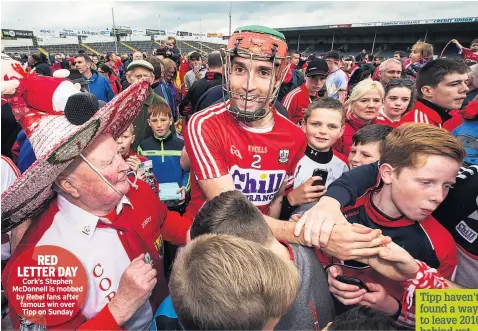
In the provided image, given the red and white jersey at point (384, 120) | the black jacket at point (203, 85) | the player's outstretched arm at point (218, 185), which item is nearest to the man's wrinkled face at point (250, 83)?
the player's outstretched arm at point (218, 185)

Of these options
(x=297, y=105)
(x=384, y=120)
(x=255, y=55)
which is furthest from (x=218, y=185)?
(x=297, y=105)

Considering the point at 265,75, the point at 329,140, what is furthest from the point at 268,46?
the point at 329,140

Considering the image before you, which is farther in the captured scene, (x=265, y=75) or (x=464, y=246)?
(x=265, y=75)

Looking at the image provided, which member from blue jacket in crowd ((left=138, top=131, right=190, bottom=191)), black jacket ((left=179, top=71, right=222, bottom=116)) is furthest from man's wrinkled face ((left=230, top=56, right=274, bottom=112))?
black jacket ((left=179, top=71, right=222, bottom=116))

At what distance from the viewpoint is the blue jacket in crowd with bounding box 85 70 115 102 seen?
5105 millimetres

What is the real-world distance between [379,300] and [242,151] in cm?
98

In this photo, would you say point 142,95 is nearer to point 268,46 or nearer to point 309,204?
point 268,46

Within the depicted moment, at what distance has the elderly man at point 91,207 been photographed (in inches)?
43.1

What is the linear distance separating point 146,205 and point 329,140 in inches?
55.7

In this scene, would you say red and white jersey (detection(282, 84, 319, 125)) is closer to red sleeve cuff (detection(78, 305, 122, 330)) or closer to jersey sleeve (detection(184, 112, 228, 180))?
jersey sleeve (detection(184, 112, 228, 180))

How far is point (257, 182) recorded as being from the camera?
5.93ft

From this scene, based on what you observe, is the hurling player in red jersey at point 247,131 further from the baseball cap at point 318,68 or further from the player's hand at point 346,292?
the baseball cap at point 318,68

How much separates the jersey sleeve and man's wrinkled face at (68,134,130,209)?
0.41 m

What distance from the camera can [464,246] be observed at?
1474 millimetres
